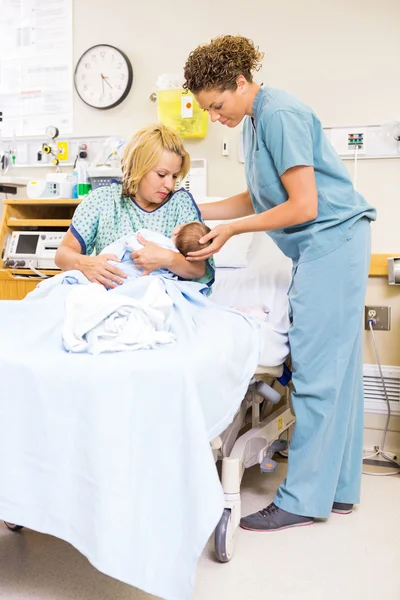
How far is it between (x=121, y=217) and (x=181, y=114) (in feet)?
3.48

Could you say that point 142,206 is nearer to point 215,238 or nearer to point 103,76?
point 215,238

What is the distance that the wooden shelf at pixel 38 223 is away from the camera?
2.88 metres

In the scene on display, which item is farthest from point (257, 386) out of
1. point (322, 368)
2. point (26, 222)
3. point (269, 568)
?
point (26, 222)

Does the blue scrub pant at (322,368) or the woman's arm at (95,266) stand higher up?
the woman's arm at (95,266)

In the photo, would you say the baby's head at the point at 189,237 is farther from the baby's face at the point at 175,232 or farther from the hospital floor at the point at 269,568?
the hospital floor at the point at 269,568

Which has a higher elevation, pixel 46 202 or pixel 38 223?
pixel 46 202

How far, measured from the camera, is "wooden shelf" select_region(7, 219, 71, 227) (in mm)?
2879

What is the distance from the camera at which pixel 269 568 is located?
62.6 inches

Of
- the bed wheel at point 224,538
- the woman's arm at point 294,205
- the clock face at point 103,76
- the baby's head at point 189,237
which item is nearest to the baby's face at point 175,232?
the baby's head at point 189,237

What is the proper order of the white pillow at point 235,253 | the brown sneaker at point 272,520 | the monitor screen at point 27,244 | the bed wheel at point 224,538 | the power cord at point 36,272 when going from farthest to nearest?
the monitor screen at point 27,244, the power cord at point 36,272, the white pillow at point 235,253, the brown sneaker at point 272,520, the bed wheel at point 224,538

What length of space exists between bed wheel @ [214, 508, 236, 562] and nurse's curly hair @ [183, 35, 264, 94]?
1.20m

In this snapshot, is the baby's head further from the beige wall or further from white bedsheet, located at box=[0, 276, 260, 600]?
the beige wall

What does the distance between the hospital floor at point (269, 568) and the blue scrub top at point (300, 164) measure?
2.74 ft

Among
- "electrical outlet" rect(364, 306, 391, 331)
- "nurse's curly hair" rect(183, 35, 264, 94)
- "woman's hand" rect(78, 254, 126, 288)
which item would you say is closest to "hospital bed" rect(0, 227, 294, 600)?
"woman's hand" rect(78, 254, 126, 288)
